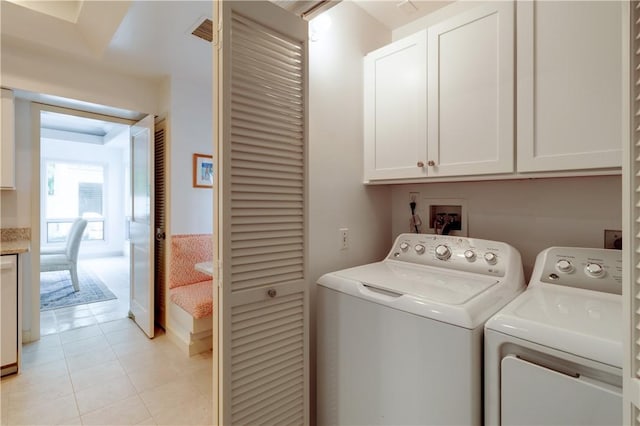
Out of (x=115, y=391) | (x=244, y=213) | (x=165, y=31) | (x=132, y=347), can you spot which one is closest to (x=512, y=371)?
(x=244, y=213)

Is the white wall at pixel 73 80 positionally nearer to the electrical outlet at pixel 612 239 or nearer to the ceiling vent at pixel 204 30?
the ceiling vent at pixel 204 30

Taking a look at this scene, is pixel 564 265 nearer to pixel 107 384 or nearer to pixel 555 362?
pixel 555 362

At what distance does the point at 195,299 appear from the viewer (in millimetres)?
2490

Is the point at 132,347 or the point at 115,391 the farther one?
the point at 132,347

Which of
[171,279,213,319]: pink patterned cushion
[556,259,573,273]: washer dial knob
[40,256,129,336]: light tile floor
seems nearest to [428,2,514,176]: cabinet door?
[556,259,573,273]: washer dial knob

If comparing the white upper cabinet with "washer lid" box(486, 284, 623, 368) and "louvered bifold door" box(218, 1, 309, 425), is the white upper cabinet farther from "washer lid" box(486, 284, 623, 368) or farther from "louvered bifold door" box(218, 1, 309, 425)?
"washer lid" box(486, 284, 623, 368)

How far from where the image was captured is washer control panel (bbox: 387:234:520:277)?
1.37m

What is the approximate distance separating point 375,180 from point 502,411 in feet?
3.90

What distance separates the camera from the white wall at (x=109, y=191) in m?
6.41

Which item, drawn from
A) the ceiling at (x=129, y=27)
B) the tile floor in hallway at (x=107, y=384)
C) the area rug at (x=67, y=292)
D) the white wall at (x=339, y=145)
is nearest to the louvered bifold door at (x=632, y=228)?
the white wall at (x=339, y=145)

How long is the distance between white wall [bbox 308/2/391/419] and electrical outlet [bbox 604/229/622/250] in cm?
108

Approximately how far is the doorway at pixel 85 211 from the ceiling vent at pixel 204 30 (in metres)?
3.05

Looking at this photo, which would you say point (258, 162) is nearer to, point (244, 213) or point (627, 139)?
point (244, 213)

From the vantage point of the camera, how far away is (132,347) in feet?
8.68
